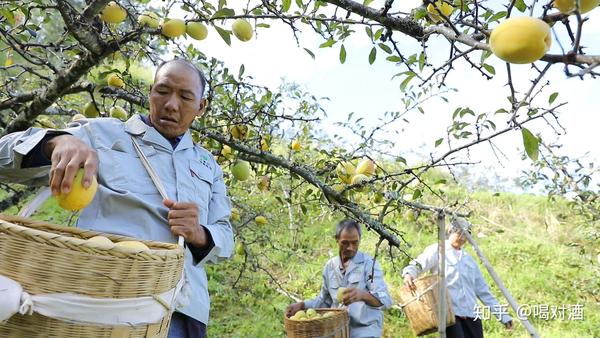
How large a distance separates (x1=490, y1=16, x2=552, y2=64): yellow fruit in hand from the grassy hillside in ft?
9.80

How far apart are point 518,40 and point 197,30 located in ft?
4.47

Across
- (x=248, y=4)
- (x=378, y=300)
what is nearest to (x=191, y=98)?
(x=248, y=4)

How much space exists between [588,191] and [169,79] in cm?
333

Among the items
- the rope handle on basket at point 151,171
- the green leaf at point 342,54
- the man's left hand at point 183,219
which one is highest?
the green leaf at point 342,54

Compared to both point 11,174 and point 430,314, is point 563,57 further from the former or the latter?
point 430,314

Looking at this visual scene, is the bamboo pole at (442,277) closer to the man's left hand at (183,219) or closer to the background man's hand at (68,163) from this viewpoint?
the man's left hand at (183,219)

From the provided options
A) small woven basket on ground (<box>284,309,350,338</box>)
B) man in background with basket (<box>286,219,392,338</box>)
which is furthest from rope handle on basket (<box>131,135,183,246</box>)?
man in background with basket (<box>286,219,392,338</box>)

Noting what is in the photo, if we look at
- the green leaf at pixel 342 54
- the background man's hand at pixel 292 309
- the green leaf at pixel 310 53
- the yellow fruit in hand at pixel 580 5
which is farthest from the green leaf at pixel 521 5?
the background man's hand at pixel 292 309

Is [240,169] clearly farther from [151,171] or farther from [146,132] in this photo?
[151,171]

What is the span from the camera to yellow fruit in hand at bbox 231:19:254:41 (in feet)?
6.66

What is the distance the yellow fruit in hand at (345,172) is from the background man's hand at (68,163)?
154 centimetres

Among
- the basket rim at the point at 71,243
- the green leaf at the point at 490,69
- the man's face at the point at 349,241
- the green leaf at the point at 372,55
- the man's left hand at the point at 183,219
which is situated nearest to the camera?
the basket rim at the point at 71,243

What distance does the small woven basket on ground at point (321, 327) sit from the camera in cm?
270

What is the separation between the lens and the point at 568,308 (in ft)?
19.4
